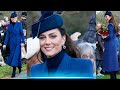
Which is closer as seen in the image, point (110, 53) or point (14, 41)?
point (110, 53)

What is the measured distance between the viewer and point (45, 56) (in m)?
6.68

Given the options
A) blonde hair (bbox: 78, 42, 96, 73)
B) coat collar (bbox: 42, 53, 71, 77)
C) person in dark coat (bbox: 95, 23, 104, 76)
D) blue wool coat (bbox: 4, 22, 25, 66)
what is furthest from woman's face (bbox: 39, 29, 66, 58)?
person in dark coat (bbox: 95, 23, 104, 76)

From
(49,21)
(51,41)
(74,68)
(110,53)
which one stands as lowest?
(74,68)

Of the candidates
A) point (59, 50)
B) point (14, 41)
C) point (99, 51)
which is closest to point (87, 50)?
point (99, 51)

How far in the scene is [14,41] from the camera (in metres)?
6.79

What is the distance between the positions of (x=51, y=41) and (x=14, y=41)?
0.84m

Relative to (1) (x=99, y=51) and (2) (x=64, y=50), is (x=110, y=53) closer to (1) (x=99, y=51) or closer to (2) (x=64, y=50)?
(1) (x=99, y=51)

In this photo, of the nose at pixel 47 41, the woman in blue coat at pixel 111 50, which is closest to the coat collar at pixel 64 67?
the nose at pixel 47 41

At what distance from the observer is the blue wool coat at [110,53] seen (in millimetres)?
6617

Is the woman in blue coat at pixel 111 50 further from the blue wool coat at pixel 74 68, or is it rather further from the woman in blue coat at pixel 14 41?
the woman in blue coat at pixel 14 41
